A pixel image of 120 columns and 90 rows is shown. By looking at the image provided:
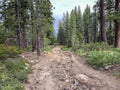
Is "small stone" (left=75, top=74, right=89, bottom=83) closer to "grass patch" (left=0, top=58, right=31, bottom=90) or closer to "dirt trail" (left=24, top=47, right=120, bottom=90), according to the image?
"dirt trail" (left=24, top=47, right=120, bottom=90)

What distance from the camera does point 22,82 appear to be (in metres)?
9.13

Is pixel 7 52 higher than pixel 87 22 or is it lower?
lower

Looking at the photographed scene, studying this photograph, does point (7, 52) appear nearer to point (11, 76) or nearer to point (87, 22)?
point (11, 76)

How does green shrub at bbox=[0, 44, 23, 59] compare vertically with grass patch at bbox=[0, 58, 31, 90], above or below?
above

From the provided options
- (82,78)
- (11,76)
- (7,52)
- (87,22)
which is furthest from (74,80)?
(87,22)

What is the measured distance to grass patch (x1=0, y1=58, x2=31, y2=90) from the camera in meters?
8.14

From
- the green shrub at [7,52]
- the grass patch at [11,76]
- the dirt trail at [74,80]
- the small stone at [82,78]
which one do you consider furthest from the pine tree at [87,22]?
the small stone at [82,78]

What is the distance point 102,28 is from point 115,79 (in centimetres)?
991

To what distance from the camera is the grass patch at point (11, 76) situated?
8.14 m

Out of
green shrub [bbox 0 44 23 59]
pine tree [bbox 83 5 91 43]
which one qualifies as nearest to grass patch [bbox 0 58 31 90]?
green shrub [bbox 0 44 23 59]

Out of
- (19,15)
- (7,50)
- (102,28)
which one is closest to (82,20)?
(19,15)

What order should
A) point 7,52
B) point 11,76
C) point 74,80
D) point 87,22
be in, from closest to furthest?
point 74,80
point 11,76
point 7,52
point 87,22

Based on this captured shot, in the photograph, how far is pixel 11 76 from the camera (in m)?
9.23

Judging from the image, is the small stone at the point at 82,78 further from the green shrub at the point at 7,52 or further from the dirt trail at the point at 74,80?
the green shrub at the point at 7,52
